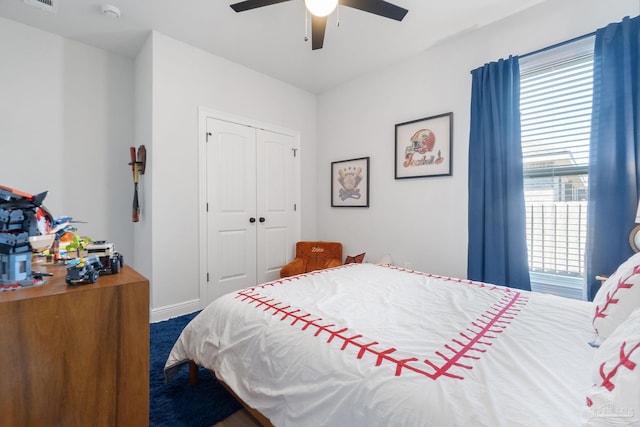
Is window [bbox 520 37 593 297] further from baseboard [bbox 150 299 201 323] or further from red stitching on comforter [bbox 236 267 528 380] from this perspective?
baseboard [bbox 150 299 201 323]

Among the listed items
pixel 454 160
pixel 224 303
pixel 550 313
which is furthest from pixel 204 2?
pixel 550 313

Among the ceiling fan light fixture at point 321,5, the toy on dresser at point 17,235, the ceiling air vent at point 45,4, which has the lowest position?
the toy on dresser at point 17,235

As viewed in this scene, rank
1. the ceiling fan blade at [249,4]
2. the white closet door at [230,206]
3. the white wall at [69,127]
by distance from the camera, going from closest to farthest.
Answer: the ceiling fan blade at [249,4] → the white wall at [69,127] → the white closet door at [230,206]

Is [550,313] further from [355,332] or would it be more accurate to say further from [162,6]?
[162,6]

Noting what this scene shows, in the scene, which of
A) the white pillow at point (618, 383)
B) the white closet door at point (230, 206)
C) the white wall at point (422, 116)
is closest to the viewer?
the white pillow at point (618, 383)

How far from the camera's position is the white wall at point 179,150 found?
2684 millimetres

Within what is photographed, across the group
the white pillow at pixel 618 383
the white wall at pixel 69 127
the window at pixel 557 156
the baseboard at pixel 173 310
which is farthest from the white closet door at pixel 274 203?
the white pillow at pixel 618 383

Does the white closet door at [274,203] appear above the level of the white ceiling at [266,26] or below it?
below

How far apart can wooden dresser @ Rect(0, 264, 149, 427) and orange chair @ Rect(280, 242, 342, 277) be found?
8.54ft

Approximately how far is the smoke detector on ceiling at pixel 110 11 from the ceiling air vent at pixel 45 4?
1.03 ft

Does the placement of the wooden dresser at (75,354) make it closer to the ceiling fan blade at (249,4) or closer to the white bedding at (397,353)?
the white bedding at (397,353)

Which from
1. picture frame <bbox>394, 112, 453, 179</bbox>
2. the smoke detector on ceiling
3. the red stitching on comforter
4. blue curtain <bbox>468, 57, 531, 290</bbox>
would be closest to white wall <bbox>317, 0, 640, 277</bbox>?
picture frame <bbox>394, 112, 453, 179</bbox>

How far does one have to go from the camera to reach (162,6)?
2320 millimetres

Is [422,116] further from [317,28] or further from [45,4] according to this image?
[45,4]
